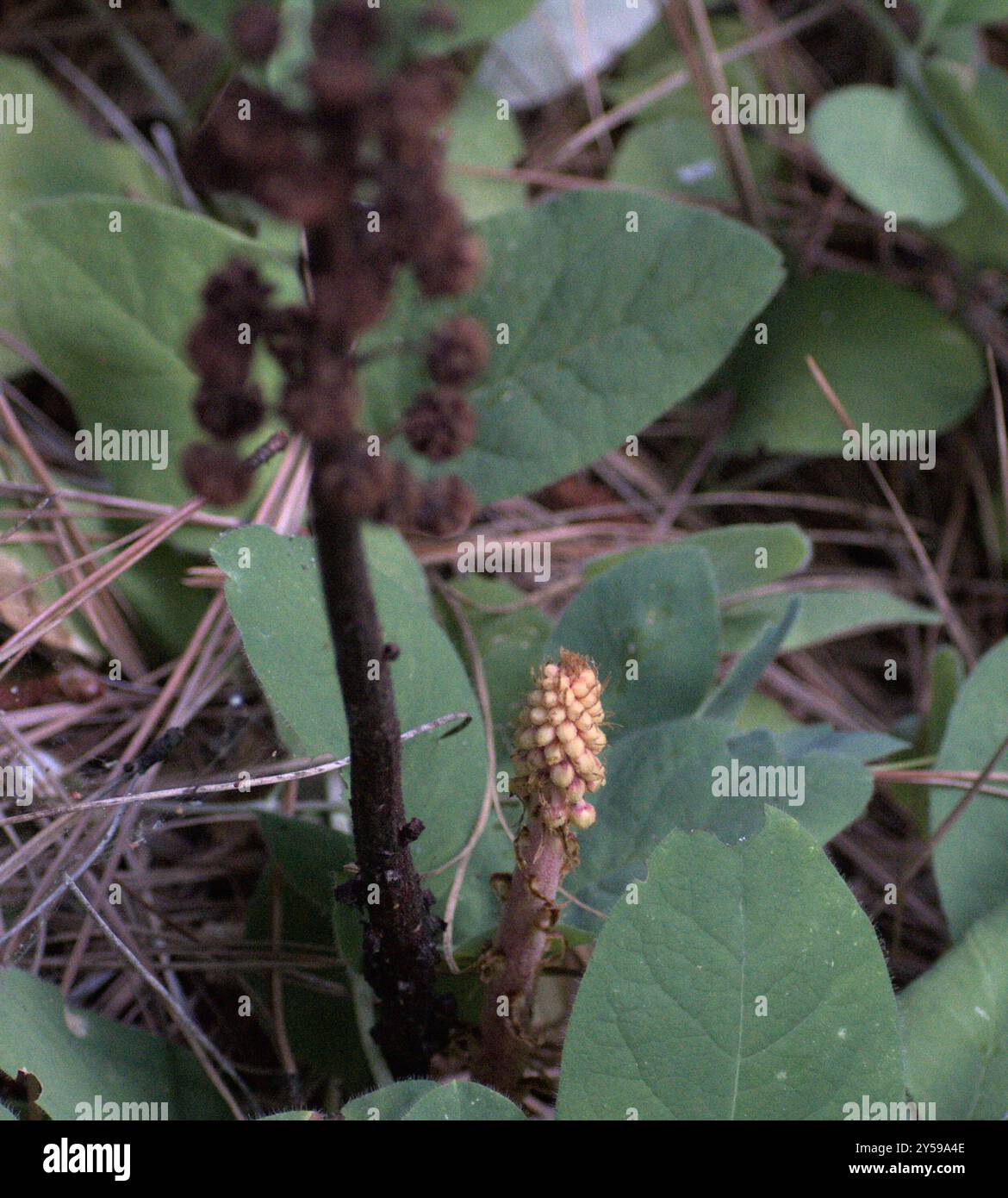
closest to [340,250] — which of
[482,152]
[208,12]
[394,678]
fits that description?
[394,678]

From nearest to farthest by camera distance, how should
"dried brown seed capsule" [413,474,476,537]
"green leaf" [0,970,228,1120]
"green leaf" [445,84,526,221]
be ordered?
"dried brown seed capsule" [413,474,476,537] < "green leaf" [0,970,228,1120] < "green leaf" [445,84,526,221]

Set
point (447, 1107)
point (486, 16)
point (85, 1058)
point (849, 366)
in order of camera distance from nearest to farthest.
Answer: point (447, 1107) < point (85, 1058) < point (486, 16) < point (849, 366)

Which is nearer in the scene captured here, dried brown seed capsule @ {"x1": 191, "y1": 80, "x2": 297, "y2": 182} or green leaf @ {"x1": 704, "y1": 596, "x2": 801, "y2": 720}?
dried brown seed capsule @ {"x1": 191, "y1": 80, "x2": 297, "y2": 182}

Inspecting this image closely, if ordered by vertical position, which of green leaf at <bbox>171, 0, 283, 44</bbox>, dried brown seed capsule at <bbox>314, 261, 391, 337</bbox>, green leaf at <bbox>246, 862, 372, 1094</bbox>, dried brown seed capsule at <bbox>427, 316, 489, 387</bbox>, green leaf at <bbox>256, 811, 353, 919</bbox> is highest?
green leaf at <bbox>171, 0, 283, 44</bbox>

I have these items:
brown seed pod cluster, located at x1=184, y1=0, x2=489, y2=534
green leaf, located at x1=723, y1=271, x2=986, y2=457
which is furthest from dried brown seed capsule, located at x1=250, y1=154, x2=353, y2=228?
green leaf, located at x1=723, y1=271, x2=986, y2=457

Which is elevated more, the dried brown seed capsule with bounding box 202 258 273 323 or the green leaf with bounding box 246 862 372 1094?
the dried brown seed capsule with bounding box 202 258 273 323

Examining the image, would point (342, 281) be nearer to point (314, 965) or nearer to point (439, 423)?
point (439, 423)

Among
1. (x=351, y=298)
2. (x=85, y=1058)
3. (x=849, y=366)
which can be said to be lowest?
(x=85, y=1058)

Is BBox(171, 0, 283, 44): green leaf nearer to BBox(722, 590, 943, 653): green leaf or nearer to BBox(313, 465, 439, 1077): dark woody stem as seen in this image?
BBox(722, 590, 943, 653): green leaf
